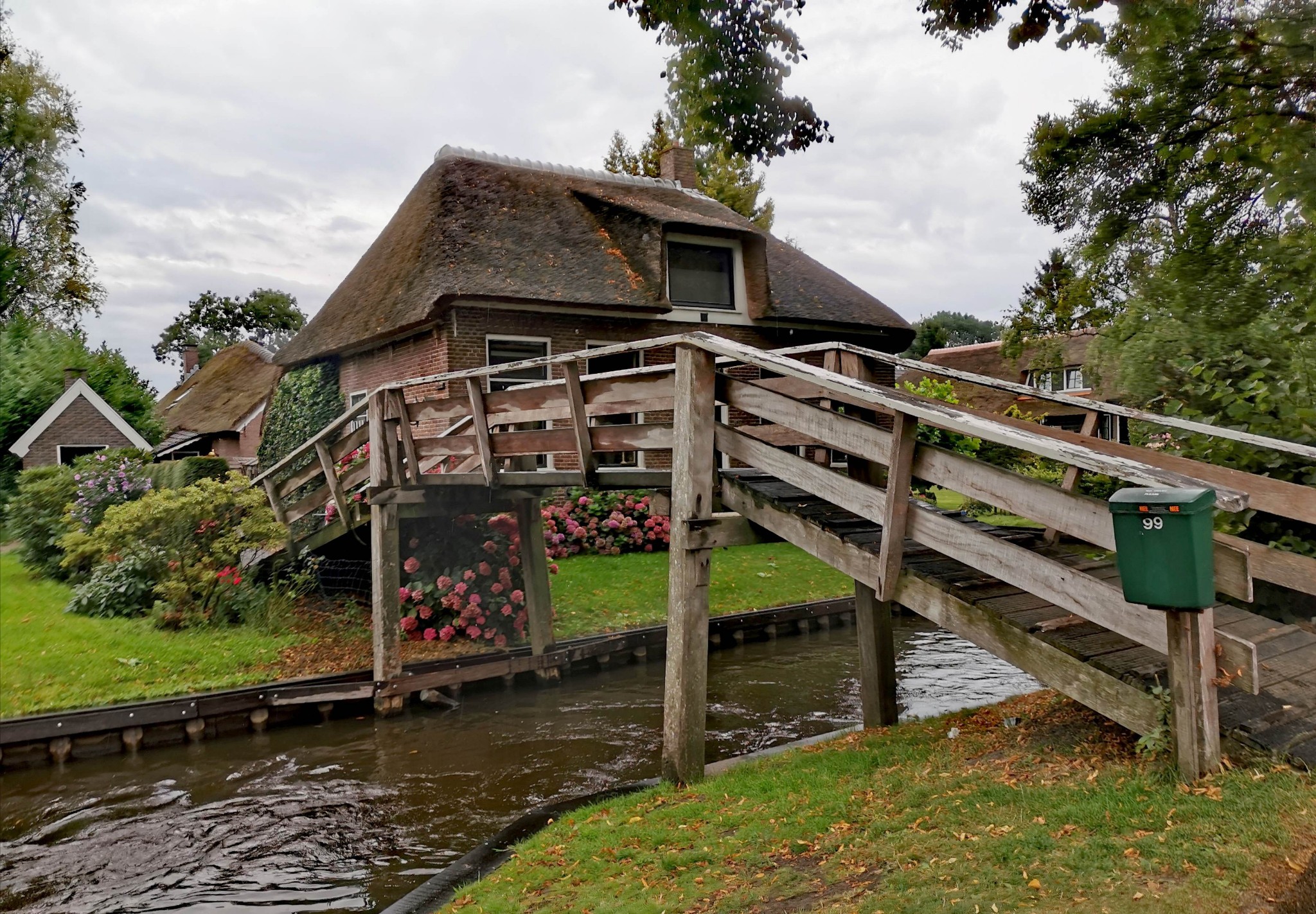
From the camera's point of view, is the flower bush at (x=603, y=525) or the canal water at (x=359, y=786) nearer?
the canal water at (x=359, y=786)

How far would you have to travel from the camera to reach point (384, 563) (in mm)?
10336

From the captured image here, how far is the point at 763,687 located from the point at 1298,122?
7.42 meters

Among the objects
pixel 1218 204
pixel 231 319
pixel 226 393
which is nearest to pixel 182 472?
pixel 1218 204

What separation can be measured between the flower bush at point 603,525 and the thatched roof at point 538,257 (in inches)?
137

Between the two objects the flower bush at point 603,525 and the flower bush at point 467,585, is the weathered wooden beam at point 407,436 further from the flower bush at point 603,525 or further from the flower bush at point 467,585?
the flower bush at point 603,525

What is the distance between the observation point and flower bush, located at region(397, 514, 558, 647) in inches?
445

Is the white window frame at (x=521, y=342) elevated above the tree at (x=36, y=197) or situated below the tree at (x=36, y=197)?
below

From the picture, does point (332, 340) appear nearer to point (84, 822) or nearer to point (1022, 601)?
point (84, 822)

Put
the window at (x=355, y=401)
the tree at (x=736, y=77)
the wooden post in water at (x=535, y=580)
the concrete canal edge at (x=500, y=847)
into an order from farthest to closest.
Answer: the window at (x=355, y=401) → the wooden post in water at (x=535, y=580) → the tree at (x=736, y=77) → the concrete canal edge at (x=500, y=847)

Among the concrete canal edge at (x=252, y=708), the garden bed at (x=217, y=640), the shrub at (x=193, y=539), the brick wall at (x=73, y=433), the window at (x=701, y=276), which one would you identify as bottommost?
the concrete canal edge at (x=252, y=708)

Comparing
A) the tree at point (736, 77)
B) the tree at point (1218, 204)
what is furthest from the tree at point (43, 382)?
the tree at point (1218, 204)

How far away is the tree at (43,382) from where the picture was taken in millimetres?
22172

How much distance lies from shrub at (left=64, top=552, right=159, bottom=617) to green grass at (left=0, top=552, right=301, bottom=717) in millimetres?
206

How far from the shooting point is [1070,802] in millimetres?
3707
